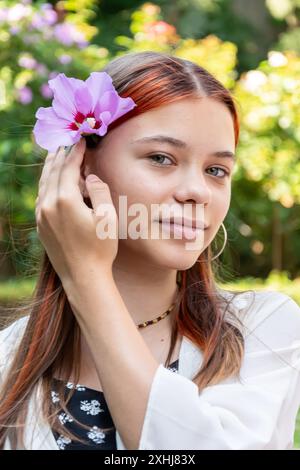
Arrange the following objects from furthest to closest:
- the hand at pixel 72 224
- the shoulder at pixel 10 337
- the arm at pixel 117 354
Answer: the shoulder at pixel 10 337 → the hand at pixel 72 224 → the arm at pixel 117 354

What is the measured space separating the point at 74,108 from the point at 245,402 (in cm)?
81

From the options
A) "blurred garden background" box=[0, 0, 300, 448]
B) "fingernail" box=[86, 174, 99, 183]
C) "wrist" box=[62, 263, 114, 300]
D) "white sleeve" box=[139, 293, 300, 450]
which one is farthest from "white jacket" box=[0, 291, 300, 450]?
"blurred garden background" box=[0, 0, 300, 448]

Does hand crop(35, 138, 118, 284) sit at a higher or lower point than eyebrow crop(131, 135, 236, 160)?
lower

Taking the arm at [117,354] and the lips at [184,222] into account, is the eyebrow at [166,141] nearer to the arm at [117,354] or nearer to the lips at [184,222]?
the lips at [184,222]

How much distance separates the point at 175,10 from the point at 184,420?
490 inches

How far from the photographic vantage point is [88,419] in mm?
1992

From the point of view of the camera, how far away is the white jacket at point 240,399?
5.67ft

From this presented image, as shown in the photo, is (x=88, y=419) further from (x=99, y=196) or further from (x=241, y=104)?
(x=241, y=104)

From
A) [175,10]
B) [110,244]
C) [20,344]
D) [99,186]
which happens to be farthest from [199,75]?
[175,10]

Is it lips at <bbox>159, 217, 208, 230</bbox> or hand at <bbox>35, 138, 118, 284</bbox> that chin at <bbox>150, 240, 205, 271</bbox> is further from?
hand at <bbox>35, 138, 118, 284</bbox>

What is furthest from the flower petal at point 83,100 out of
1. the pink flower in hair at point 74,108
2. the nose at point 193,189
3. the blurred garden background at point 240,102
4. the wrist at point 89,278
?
the blurred garden background at point 240,102

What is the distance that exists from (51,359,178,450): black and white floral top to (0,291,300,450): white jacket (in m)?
0.04

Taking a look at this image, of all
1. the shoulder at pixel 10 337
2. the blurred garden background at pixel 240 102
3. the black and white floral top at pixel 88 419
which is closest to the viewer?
the black and white floral top at pixel 88 419

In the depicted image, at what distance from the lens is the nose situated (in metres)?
1.94
